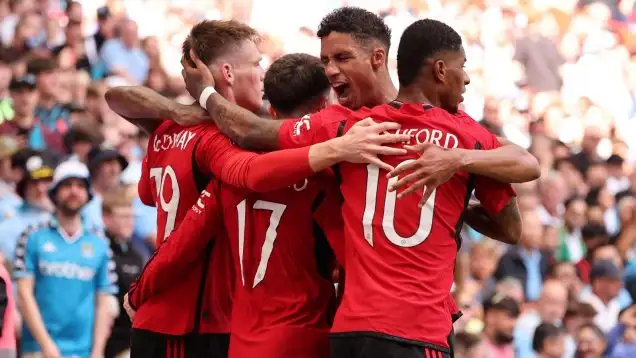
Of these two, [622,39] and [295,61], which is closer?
[295,61]

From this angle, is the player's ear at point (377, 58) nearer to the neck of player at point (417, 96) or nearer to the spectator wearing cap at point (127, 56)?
the neck of player at point (417, 96)

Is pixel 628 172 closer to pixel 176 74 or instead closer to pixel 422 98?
pixel 176 74

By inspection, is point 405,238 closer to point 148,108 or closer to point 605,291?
point 148,108

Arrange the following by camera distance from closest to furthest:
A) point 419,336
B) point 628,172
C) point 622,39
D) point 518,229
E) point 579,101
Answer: point 419,336 → point 518,229 → point 628,172 → point 579,101 → point 622,39

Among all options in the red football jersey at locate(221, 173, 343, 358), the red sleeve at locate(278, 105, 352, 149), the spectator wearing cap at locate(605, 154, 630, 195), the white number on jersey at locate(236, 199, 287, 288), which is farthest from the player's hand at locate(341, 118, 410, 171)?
the spectator wearing cap at locate(605, 154, 630, 195)

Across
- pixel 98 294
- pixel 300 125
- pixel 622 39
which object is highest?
pixel 622 39

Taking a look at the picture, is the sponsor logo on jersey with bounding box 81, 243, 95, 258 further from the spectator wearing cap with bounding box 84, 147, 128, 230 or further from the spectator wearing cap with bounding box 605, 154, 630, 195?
the spectator wearing cap with bounding box 605, 154, 630, 195

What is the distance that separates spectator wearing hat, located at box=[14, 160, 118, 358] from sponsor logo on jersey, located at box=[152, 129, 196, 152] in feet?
6.91

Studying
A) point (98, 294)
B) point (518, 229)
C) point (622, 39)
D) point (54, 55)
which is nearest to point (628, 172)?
point (622, 39)

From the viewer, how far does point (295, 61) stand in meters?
5.25

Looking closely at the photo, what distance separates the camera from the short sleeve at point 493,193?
483 centimetres

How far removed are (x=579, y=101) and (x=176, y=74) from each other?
5816 mm

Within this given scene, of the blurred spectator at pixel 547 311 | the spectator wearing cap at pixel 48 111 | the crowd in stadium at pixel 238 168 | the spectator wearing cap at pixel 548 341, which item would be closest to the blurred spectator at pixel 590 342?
the crowd in stadium at pixel 238 168

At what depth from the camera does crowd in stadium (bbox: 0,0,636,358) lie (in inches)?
206
